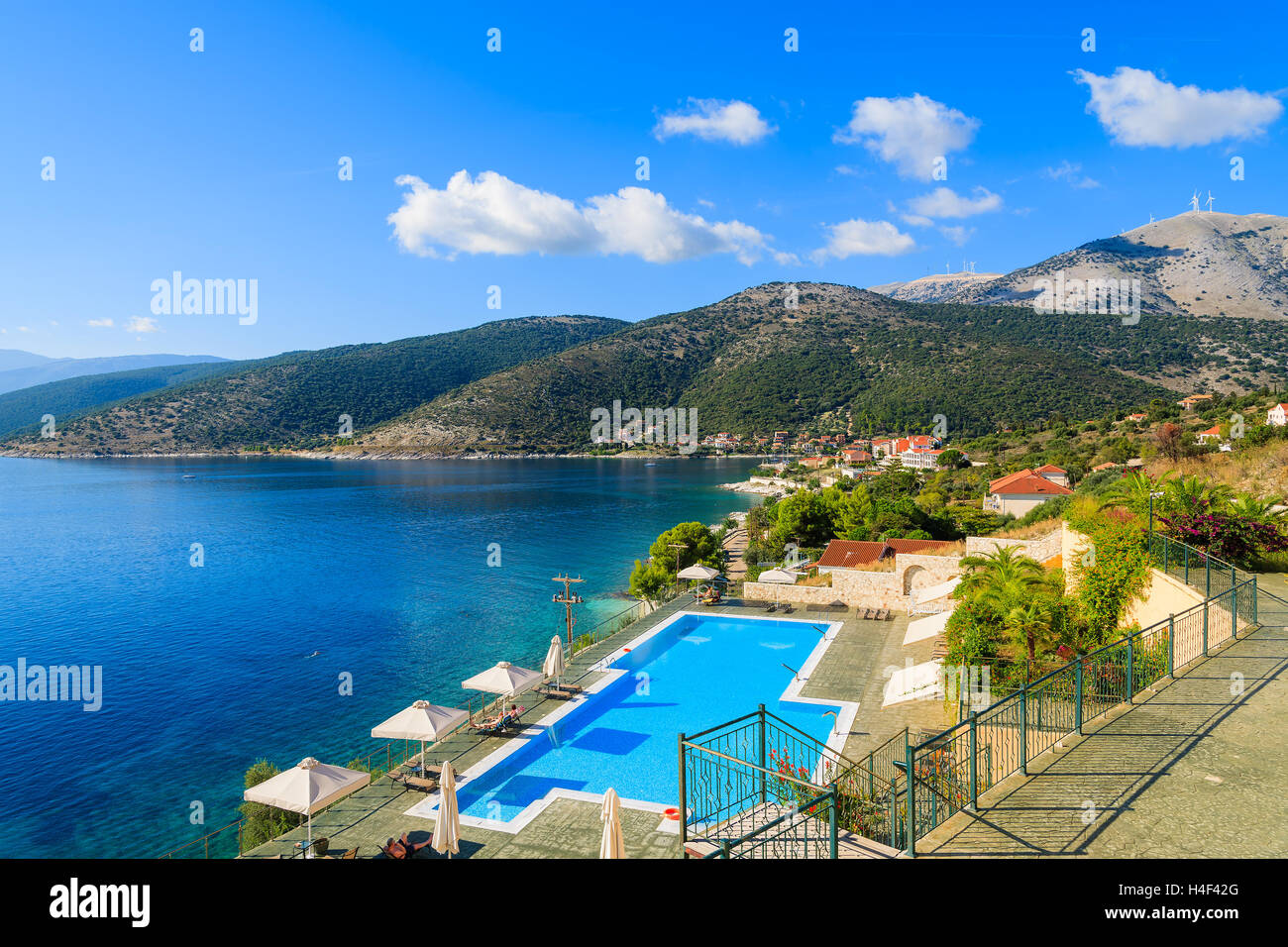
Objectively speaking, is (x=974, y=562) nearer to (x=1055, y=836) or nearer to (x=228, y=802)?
(x=1055, y=836)

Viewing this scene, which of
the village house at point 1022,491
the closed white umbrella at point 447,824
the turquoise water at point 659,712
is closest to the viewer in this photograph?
the closed white umbrella at point 447,824

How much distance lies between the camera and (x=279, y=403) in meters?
150

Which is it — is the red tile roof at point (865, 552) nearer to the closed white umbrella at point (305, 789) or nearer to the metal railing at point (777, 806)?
the metal railing at point (777, 806)

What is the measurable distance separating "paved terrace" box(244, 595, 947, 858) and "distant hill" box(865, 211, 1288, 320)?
143090 millimetres

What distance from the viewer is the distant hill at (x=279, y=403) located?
141250 mm

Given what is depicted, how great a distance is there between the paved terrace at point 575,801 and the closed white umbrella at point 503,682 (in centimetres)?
55

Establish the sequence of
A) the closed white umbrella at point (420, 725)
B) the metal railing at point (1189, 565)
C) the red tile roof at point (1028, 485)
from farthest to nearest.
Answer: the red tile roof at point (1028, 485)
the metal railing at point (1189, 565)
the closed white umbrella at point (420, 725)

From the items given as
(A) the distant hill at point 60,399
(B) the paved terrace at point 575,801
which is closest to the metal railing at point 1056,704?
(B) the paved terrace at point 575,801

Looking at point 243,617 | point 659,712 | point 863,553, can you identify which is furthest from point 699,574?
point 243,617

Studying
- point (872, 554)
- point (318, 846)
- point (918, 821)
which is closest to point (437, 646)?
point (872, 554)

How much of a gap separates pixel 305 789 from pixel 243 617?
28.4 m

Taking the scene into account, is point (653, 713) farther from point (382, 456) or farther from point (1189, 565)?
point (382, 456)

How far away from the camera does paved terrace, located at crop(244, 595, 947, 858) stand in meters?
8.87
